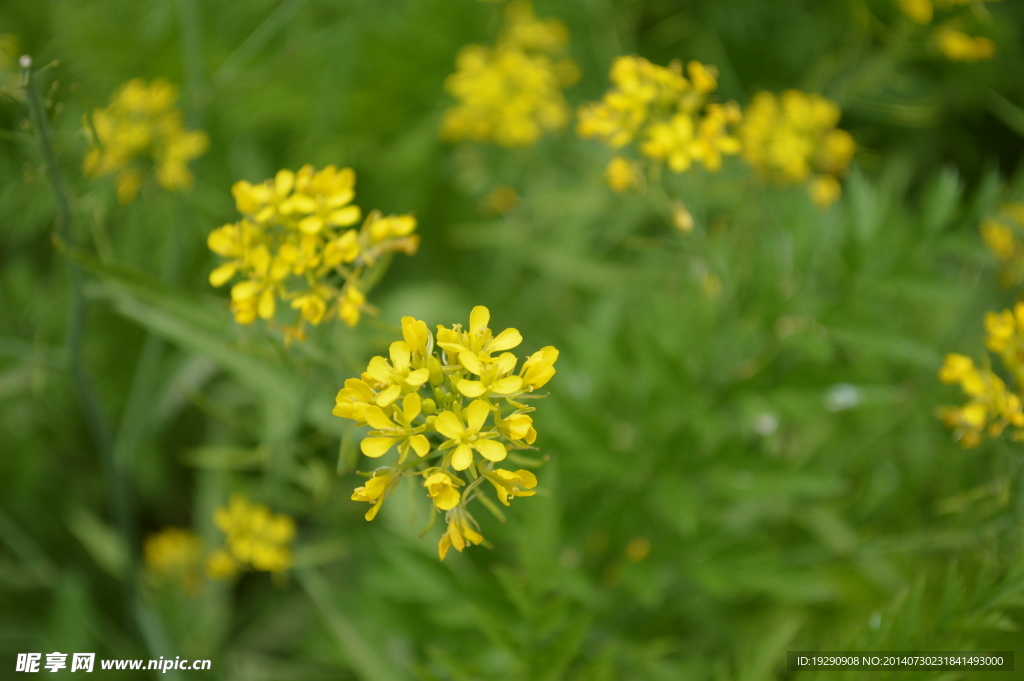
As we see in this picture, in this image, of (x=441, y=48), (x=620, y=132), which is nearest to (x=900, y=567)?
(x=620, y=132)

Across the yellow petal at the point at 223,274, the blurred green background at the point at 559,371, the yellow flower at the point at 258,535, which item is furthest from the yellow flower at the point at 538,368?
the yellow flower at the point at 258,535

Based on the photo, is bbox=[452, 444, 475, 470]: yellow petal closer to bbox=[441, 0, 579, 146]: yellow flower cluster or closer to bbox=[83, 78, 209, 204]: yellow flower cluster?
bbox=[83, 78, 209, 204]: yellow flower cluster

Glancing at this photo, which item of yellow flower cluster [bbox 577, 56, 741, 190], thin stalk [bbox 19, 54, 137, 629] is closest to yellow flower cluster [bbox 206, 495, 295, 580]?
thin stalk [bbox 19, 54, 137, 629]

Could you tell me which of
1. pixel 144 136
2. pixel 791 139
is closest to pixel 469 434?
pixel 144 136

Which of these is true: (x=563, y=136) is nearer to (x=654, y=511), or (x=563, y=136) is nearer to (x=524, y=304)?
(x=524, y=304)

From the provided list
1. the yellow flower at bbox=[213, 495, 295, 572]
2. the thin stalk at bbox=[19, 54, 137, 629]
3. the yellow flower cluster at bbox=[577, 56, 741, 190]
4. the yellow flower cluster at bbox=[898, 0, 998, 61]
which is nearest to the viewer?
the thin stalk at bbox=[19, 54, 137, 629]

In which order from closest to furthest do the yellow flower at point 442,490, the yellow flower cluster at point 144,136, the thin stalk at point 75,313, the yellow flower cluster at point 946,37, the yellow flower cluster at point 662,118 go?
the yellow flower at point 442,490 < the thin stalk at point 75,313 < the yellow flower cluster at point 662,118 < the yellow flower cluster at point 144,136 < the yellow flower cluster at point 946,37

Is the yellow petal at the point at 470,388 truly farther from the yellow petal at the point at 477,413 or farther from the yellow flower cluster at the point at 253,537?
the yellow flower cluster at the point at 253,537
